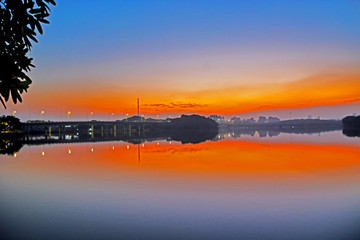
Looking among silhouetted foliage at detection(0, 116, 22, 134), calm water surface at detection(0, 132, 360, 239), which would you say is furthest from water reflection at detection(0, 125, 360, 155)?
calm water surface at detection(0, 132, 360, 239)

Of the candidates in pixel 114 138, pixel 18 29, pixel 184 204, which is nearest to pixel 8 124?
pixel 114 138

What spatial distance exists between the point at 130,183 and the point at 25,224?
9735 mm

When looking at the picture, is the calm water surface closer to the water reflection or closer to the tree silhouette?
the tree silhouette

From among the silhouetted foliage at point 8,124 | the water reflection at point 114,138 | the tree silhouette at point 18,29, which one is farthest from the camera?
the silhouetted foliage at point 8,124

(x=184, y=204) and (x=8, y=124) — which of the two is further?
(x=8, y=124)

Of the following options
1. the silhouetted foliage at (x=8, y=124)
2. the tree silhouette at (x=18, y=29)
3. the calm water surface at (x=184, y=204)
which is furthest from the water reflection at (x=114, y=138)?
the tree silhouette at (x=18, y=29)

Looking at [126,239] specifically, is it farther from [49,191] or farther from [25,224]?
[49,191]

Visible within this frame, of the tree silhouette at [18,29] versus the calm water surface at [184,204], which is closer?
the tree silhouette at [18,29]

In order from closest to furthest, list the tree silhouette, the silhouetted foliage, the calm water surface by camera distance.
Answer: the tree silhouette, the calm water surface, the silhouetted foliage

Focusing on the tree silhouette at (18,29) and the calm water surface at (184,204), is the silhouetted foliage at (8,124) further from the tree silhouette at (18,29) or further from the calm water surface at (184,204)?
the tree silhouette at (18,29)

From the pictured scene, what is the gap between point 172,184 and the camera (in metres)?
20.2

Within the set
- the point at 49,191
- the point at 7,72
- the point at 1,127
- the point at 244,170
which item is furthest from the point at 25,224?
the point at 1,127

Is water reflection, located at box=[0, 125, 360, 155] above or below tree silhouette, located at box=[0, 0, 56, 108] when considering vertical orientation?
below

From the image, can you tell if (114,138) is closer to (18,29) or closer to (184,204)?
(184,204)
